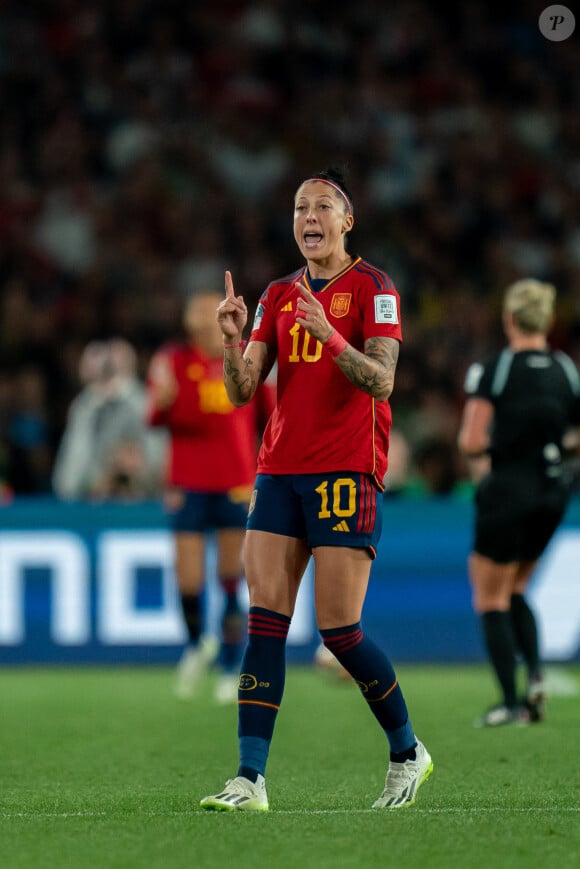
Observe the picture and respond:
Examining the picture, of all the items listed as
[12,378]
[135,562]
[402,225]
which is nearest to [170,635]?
[135,562]

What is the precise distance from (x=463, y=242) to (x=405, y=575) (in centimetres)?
635

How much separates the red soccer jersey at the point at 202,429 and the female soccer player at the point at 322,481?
4192mm

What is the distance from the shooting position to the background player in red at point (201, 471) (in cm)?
941

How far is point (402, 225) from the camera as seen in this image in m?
16.6

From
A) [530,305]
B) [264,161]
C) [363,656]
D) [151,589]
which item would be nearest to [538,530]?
[530,305]

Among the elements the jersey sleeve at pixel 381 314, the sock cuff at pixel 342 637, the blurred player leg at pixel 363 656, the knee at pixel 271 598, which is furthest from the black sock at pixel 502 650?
the jersey sleeve at pixel 381 314

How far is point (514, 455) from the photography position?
762 centimetres

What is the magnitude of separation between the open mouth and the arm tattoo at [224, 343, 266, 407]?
42 centimetres

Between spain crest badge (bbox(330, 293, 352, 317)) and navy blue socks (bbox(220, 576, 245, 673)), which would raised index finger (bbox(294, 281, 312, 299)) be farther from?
navy blue socks (bbox(220, 576, 245, 673))

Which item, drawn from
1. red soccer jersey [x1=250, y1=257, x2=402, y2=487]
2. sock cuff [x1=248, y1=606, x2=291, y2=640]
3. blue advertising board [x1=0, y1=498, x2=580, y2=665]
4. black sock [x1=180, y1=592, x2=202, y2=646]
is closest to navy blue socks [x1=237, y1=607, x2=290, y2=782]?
sock cuff [x1=248, y1=606, x2=291, y2=640]

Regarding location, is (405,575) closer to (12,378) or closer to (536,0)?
(12,378)

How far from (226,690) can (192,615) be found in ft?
1.85

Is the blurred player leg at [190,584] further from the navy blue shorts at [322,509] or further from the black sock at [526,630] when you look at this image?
the navy blue shorts at [322,509]

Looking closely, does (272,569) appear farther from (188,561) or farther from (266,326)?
(188,561)
